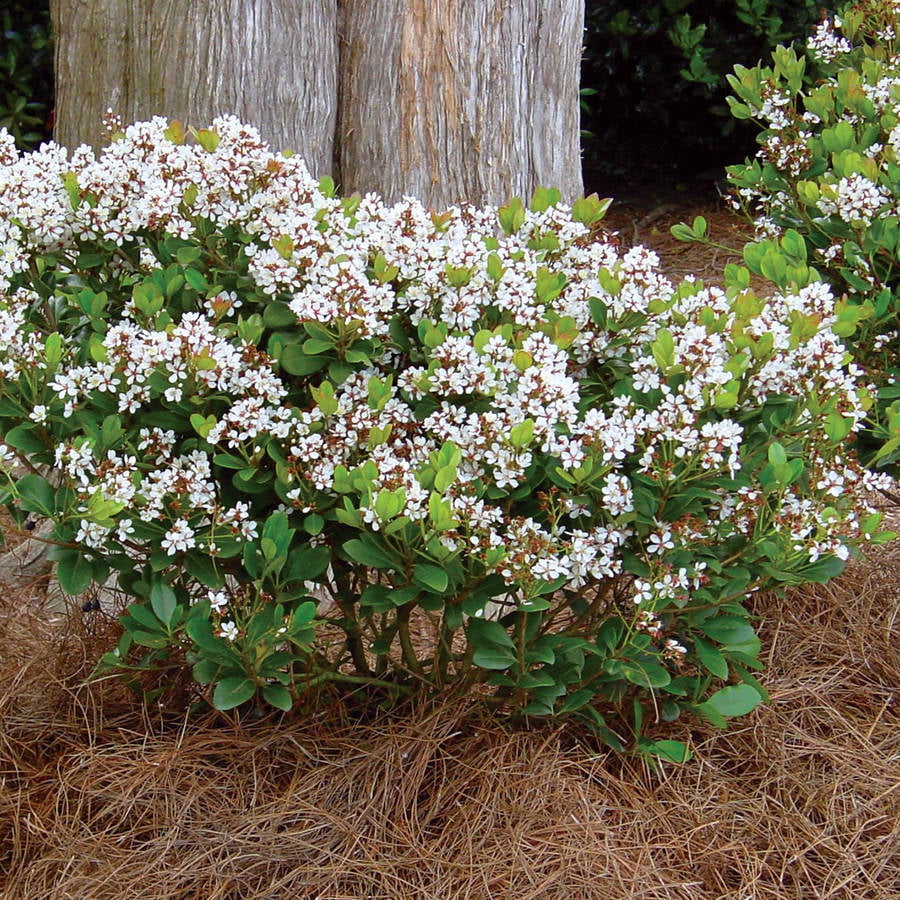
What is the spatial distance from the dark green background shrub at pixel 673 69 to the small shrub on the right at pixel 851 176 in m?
2.47

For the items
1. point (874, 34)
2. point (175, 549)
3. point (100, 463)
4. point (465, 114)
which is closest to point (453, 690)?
point (175, 549)

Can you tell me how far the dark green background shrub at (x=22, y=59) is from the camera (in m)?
5.71

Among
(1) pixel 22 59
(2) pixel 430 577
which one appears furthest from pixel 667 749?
(1) pixel 22 59

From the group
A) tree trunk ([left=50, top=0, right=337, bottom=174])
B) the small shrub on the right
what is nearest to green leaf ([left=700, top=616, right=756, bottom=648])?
the small shrub on the right

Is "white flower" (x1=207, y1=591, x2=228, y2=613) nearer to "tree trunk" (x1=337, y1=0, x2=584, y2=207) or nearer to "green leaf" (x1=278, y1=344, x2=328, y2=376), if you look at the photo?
"green leaf" (x1=278, y1=344, x2=328, y2=376)

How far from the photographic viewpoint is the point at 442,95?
11.0 feet

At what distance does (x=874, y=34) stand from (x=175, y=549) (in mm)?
2634

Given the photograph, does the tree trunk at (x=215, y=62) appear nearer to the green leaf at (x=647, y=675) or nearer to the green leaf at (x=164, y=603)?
the green leaf at (x=164, y=603)

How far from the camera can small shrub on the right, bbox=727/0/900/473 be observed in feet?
9.21

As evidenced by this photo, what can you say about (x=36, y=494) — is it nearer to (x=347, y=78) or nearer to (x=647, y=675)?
(x=647, y=675)

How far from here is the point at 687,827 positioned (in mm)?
2430

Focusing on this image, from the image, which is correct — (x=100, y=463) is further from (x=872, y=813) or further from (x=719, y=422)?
(x=872, y=813)

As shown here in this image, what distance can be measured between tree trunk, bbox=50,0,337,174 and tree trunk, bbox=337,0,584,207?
0.09 metres

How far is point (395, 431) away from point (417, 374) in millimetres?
128
